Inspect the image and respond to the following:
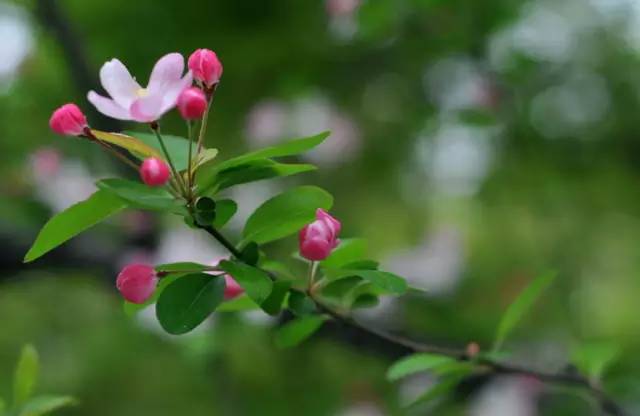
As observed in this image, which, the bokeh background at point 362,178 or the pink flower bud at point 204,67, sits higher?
the pink flower bud at point 204,67

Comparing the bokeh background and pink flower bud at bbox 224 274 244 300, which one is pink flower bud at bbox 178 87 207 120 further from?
the bokeh background

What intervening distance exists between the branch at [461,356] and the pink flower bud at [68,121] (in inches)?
2.8

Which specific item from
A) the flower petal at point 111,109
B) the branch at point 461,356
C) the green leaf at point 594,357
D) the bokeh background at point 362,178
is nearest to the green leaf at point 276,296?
the branch at point 461,356

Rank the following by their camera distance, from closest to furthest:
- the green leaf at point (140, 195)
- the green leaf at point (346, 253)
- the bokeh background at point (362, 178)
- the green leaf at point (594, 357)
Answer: the green leaf at point (140, 195) < the green leaf at point (346, 253) < the green leaf at point (594, 357) < the bokeh background at point (362, 178)

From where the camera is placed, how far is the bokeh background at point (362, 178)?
1210 millimetres

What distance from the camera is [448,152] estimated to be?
1521 mm

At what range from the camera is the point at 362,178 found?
1.64 m

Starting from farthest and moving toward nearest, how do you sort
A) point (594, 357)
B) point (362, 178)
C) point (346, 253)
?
1. point (362, 178)
2. point (594, 357)
3. point (346, 253)

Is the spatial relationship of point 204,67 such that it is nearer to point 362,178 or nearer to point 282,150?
point 282,150

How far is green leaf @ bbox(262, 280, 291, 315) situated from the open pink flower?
104 mm

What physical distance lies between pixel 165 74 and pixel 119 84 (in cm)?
3

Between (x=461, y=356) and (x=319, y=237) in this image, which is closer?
(x=319, y=237)

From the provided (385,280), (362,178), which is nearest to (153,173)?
(385,280)

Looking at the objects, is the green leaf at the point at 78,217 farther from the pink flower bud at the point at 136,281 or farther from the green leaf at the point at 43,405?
the green leaf at the point at 43,405
